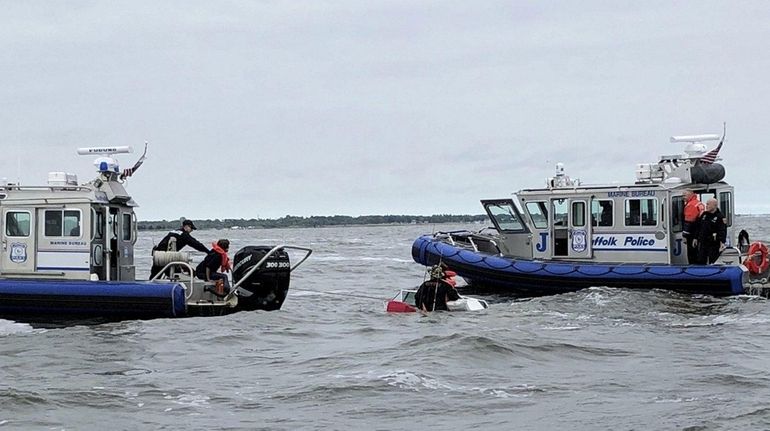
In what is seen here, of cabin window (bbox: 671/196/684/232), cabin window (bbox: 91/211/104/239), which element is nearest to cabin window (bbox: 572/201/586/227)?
cabin window (bbox: 671/196/684/232)

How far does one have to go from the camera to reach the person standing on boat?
17203mm

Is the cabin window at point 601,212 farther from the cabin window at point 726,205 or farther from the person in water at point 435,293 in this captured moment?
the person in water at point 435,293

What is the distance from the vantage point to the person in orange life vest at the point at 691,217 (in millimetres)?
17547

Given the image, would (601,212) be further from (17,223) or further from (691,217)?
(17,223)

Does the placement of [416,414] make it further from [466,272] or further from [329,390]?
[466,272]

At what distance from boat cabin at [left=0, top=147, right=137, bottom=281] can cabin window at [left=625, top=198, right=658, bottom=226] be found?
8.71 metres

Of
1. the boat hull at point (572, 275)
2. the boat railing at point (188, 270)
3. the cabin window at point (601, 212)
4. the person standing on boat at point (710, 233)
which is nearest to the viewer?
the boat railing at point (188, 270)

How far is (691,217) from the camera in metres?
17.6

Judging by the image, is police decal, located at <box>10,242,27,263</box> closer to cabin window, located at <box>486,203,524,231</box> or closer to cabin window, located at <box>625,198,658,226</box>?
cabin window, located at <box>486,203,524,231</box>

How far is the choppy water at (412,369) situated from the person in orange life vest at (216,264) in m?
0.75

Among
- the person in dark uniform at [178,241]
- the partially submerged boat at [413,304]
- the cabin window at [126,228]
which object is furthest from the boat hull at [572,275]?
the cabin window at [126,228]

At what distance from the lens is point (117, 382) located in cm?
1020

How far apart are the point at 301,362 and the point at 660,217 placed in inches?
347

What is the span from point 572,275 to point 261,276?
5416mm
